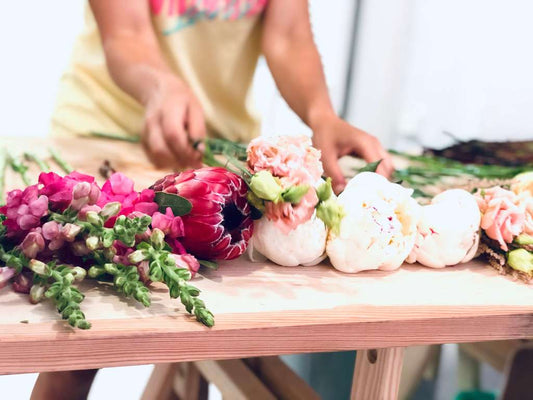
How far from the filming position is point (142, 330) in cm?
49

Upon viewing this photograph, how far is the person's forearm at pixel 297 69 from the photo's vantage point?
1369 mm

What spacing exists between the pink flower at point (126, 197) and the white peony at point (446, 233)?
1.05 ft

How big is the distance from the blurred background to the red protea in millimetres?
1290

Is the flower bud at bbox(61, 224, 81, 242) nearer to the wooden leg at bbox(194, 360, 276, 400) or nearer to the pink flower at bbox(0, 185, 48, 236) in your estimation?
the pink flower at bbox(0, 185, 48, 236)

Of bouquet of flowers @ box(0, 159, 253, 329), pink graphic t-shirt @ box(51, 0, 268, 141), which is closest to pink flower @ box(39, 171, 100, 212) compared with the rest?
bouquet of flowers @ box(0, 159, 253, 329)

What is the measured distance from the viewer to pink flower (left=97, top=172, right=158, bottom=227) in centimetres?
59

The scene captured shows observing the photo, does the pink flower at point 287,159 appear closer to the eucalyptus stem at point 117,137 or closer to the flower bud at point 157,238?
the flower bud at point 157,238

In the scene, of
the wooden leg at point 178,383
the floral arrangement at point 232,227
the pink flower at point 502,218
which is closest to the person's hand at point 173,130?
the floral arrangement at point 232,227

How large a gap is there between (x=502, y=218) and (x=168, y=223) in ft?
1.34

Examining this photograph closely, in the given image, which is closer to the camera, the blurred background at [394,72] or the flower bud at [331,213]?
the flower bud at [331,213]

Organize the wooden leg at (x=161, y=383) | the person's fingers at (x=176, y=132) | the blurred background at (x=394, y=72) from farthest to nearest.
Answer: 1. the blurred background at (x=394, y=72)
2. the wooden leg at (x=161, y=383)
3. the person's fingers at (x=176, y=132)

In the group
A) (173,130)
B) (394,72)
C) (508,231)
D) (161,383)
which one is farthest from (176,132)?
(394,72)

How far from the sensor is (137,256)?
53 centimetres

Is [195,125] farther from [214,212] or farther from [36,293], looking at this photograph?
[36,293]
